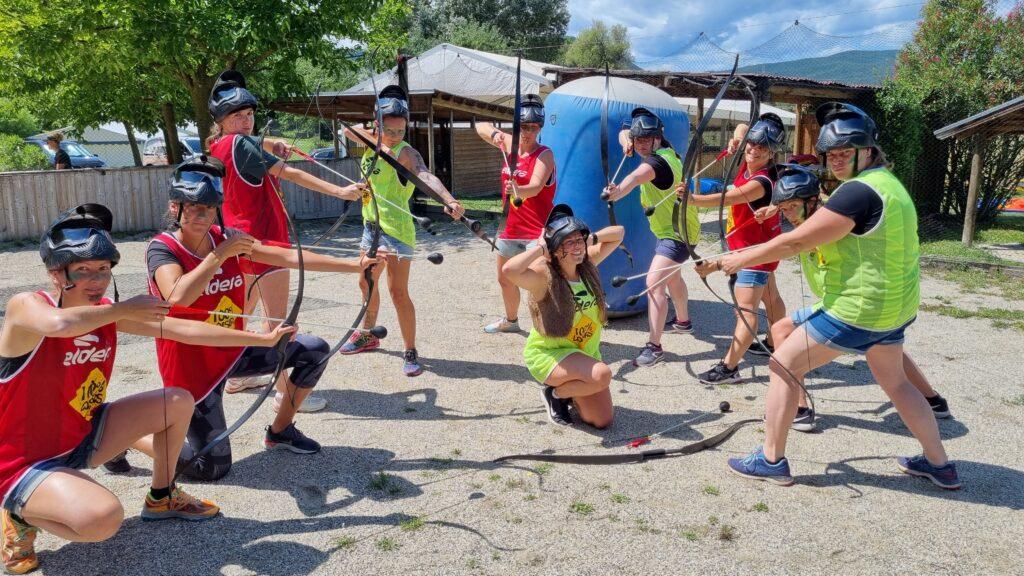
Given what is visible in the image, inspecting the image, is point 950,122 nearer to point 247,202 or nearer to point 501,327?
point 501,327

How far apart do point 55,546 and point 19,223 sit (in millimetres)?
10887

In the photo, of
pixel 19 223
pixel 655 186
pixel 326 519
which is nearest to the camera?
pixel 326 519

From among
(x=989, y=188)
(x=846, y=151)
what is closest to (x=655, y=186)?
(x=846, y=151)

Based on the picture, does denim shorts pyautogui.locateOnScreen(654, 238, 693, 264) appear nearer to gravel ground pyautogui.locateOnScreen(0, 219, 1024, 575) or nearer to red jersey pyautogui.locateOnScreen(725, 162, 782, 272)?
red jersey pyautogui.locateOnScreen(725, 162, 782, 272)

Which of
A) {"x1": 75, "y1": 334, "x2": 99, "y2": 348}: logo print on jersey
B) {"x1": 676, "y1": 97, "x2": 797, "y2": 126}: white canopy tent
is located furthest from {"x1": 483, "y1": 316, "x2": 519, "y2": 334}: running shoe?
{"x1": 676, "y1": 97, "x2": 797, "y2": 126}: white canopy tent

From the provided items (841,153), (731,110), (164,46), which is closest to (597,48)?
(731,110)

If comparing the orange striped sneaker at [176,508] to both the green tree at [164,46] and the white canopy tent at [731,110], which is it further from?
the white canopy tent at [731,110]

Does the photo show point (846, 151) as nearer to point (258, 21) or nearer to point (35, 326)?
point (35, 326)

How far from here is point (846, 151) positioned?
357 cm

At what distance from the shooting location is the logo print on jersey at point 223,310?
3875mm

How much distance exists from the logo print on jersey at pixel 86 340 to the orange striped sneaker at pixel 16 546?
0.73 metres

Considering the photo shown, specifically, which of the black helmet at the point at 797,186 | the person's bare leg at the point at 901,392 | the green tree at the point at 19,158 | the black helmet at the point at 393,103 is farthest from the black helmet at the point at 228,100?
the green tree at the point at 19,158

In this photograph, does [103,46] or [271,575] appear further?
[103,46]

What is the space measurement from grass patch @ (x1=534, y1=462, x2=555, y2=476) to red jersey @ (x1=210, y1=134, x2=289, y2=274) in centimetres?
225
